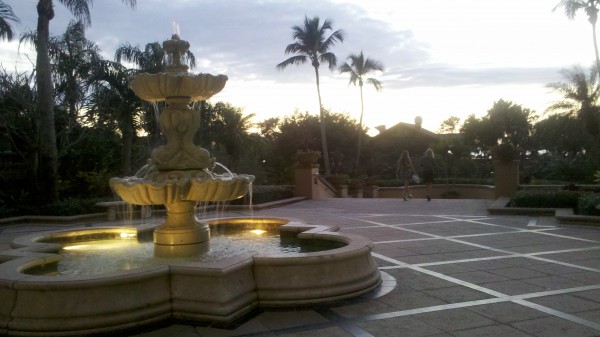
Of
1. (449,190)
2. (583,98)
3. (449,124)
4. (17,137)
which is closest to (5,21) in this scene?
(17,137)

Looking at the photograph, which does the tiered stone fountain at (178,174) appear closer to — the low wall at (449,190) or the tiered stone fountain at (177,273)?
the tiered stone fountain at (177,273)

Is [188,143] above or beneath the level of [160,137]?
beneath

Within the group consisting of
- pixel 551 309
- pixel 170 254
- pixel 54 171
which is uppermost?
pixel 54 171

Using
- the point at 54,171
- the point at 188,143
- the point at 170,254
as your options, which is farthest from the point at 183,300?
the point at 54,171

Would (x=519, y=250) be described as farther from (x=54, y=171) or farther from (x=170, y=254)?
(x=54, y=171)

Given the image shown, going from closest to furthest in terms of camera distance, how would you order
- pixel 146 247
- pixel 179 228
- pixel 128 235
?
pixel 179 228, pixel 146 247, pixel 128 235

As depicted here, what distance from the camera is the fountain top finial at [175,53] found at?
6.48 m

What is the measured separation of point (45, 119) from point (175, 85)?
32.8ft

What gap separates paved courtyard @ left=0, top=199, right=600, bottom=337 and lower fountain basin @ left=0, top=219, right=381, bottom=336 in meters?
0.14

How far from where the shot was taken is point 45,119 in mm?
14172

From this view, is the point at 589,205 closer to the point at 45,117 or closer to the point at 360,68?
the point at 45,117

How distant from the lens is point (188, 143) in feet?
20.8

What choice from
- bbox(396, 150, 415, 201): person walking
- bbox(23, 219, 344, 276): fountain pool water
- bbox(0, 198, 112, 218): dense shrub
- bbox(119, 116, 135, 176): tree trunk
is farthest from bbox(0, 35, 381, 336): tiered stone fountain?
bbox(119, 116, 135, 176): tree trunk

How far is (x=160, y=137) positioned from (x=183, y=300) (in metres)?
19.5
